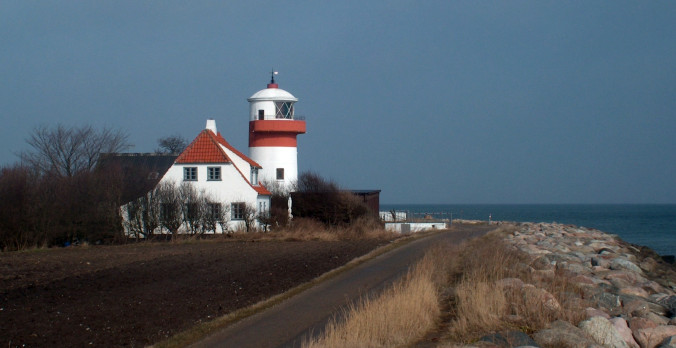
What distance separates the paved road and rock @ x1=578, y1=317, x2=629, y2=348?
4351mm

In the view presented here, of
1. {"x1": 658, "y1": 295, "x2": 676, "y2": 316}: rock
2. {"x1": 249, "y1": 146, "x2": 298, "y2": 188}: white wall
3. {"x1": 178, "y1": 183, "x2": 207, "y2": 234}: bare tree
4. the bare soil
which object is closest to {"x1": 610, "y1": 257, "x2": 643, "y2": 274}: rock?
{"x1": 658, "y1": 295, "x2": 676, "y2": 316}: rock

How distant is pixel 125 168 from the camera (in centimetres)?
4316

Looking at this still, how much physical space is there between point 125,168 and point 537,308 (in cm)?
3605

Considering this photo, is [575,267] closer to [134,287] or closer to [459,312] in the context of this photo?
[459,312]

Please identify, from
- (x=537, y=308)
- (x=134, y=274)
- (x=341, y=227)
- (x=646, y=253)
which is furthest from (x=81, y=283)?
(x=646, y=253)

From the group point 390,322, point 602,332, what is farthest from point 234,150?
point 602,332

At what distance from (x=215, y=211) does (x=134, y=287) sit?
78.0 ft

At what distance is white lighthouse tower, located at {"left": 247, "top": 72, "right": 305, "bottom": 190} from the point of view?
47.4 m

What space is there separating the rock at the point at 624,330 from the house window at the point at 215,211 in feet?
103

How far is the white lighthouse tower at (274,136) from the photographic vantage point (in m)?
47.4

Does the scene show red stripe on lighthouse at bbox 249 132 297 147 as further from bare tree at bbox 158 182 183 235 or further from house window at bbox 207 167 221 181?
bare tree at bbox 158 182 183 235

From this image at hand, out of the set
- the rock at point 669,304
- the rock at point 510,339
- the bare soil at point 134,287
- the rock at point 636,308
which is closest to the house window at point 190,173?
the bare soil at point 134,287

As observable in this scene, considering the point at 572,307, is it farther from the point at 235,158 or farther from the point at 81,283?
the point at 235,158

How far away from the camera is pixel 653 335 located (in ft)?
38.7
